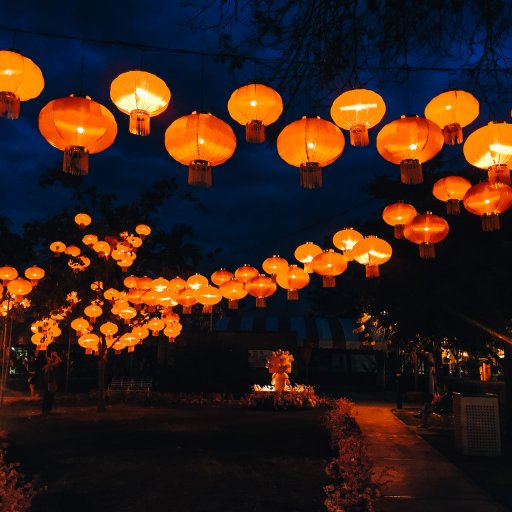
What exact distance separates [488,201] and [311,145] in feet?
7.33

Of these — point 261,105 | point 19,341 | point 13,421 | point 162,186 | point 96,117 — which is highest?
point 162,186

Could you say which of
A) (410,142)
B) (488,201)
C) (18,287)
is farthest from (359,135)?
(18,287)

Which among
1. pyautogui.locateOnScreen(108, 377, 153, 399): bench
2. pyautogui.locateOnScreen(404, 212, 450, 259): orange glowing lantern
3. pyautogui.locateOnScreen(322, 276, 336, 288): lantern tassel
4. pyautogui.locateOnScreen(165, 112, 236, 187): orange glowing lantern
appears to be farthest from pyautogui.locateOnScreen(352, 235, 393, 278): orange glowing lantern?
pyautogui.locateOnScreen(108, 377, 153, 399): bench

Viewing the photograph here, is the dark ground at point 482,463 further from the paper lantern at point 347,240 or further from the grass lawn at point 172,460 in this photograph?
the paper lantern at point 347,240

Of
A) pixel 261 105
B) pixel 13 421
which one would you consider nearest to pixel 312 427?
pixel 13 421

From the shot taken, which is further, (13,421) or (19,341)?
(19,341)

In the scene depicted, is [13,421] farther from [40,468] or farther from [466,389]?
[466,389]

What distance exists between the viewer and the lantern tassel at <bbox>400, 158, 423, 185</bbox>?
17.0 feet

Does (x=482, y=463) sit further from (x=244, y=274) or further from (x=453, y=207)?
(x=244, y=274)

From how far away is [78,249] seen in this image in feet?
51.2

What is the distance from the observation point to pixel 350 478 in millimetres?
5961

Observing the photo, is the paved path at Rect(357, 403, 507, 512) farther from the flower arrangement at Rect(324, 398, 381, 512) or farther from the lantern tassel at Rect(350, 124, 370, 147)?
the lantern tassel at Rect(350, 124, 370, 147)

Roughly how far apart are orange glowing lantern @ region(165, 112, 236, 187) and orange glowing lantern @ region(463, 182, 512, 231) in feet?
9.27

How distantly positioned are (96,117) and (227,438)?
28.6 ft
